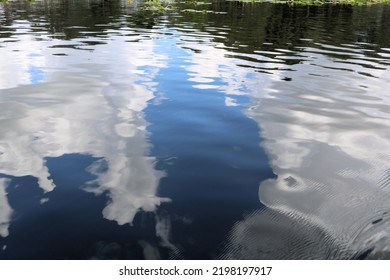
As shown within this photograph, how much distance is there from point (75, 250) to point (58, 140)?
3910 mm

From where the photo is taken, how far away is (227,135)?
8.46 m

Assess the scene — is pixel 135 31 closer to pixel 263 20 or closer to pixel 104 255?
pixel 263 20

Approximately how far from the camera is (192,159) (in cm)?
725

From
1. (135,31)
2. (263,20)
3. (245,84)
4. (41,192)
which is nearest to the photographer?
(41,192)

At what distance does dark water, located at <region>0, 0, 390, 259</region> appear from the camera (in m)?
4.85

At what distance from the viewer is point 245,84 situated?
512 inches

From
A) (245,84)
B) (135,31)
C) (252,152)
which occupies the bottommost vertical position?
(252,152)

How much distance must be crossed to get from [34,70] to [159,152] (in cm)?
954

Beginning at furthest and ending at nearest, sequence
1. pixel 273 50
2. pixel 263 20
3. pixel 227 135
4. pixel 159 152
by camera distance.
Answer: pixel 263 20
pixel 273 50
pixel 227 135
pixel 159 152

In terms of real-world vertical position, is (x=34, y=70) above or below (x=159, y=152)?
above

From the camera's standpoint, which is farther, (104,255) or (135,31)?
(135,31)

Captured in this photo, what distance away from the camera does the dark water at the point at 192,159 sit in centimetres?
485

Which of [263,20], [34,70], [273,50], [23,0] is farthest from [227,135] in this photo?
[23,0]

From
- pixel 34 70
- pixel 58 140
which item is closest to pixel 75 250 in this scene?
pixel 58 140
